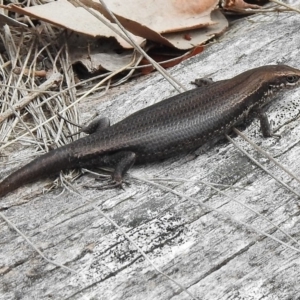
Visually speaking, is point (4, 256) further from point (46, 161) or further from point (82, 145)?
point (82, 145)

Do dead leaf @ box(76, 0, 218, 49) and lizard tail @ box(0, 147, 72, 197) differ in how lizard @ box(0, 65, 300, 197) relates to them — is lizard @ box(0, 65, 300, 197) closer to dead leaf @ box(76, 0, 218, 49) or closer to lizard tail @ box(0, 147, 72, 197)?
lizard tail @ box(0, 147, 72, 197)

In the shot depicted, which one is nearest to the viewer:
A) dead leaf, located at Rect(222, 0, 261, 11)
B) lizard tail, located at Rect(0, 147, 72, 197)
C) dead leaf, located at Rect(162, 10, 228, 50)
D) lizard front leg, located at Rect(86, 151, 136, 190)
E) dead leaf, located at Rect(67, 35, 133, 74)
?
lizard tail, located at Rect(0, 147, 72, 197)

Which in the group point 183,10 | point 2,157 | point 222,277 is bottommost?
point 222,277

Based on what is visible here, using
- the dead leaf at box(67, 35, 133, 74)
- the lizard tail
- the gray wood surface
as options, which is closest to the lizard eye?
the gray wood surface

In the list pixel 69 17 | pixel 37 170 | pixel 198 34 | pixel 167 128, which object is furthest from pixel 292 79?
pixel 37 170

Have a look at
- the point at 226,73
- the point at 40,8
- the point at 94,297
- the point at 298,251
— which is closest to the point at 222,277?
the point at 298,251

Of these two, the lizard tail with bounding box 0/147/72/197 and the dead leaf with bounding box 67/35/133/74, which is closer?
the lizard tail with bounding box 0/147/72/197

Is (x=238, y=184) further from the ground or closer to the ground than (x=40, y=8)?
closer to the ground
